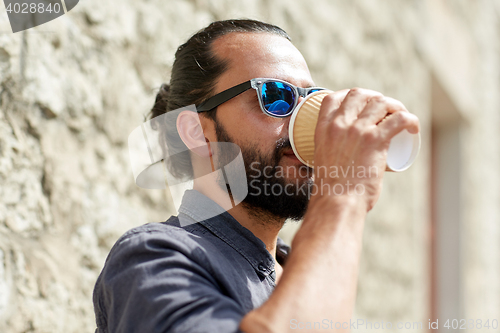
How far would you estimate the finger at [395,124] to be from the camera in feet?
2.75

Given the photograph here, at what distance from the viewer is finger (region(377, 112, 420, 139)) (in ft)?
2.75

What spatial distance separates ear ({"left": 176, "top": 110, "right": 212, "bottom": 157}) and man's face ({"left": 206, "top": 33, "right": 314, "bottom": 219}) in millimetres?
39

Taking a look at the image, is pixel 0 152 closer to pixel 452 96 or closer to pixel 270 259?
pixel 270 259

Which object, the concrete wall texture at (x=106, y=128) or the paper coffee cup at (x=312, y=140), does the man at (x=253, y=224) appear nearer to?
the paper coffee cup at (x=312, y=140)

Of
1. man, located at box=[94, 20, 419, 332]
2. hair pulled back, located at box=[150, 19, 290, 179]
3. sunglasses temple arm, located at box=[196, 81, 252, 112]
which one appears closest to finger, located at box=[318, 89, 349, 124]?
man, located at box=[94, 20, 419, 332]

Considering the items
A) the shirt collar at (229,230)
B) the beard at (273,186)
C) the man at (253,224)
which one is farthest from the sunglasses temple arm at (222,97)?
the shirt collar at (229,230)

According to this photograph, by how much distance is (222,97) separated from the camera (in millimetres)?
1229

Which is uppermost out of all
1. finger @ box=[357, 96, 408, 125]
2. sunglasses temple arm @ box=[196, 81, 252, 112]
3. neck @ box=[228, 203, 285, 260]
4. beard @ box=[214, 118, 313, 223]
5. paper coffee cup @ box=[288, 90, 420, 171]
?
sunglasses temple arm @ box=[196, 81, 252, 112]

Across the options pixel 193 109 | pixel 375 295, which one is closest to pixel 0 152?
pixel 193 109

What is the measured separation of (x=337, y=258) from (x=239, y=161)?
18.9 inches

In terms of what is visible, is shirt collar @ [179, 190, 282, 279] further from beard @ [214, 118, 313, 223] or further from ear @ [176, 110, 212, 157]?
ear @ [176, 110, 212, 157]

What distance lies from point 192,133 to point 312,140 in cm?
45

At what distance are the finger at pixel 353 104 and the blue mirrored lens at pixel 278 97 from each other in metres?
0.26

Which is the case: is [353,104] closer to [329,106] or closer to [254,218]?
[329,106]
